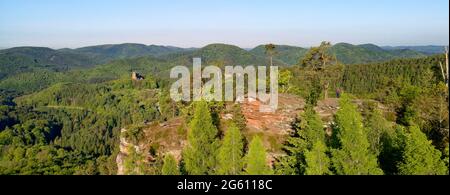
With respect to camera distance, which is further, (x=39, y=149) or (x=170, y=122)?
(x=39, y=149)

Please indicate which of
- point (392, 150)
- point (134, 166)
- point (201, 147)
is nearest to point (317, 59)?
point (392, 150)

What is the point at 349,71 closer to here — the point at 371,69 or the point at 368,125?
the point at 371,69

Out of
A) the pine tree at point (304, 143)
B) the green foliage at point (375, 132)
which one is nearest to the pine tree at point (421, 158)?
the green foliage at point (375, 132)

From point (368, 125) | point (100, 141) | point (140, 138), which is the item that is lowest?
point (100, 141)

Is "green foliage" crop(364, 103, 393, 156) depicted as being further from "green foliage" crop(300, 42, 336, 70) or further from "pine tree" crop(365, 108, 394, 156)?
"green foliage" crop(300, 42, 336, 70)

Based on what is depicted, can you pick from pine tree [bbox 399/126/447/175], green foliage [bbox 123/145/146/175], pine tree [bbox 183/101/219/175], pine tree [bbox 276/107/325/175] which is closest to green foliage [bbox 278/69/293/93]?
pine tree [bbox 276/107/325/175]

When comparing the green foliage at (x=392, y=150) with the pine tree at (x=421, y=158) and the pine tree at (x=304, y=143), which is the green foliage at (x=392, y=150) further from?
the pine tree at (x=304, y=143)
